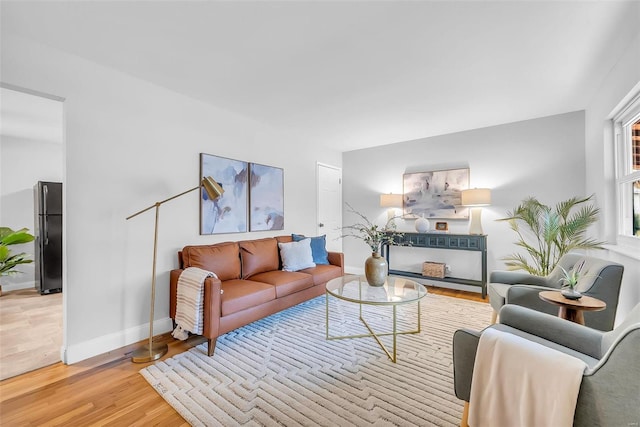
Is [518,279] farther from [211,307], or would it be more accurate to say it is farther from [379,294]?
[211,307]

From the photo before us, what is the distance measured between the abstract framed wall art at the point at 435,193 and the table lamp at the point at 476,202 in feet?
0.61

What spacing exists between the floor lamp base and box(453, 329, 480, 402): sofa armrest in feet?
7.35

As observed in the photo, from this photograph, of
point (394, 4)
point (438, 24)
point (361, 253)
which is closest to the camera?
point (394, 4)

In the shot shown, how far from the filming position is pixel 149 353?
2.32m

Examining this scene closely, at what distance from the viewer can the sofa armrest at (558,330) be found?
54.3 inches

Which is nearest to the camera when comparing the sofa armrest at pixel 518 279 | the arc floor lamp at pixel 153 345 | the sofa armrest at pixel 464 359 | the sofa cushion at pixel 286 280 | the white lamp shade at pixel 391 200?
the sofa armrest at pixel 464 359

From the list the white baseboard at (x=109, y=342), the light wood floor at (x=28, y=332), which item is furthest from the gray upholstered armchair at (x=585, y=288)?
the light wood floor at (x=28, y=332)

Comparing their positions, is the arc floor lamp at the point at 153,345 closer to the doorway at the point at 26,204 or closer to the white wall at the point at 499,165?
the doorway at the point at 26,204

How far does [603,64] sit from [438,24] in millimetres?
1705

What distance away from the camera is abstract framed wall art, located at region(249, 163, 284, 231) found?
148 inches

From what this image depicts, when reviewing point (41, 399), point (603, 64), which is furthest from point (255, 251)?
point (603, 64)

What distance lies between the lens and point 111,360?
89.0 inches

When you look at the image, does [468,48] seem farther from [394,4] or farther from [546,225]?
[546,225]

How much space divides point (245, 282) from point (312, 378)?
1.28 meters
